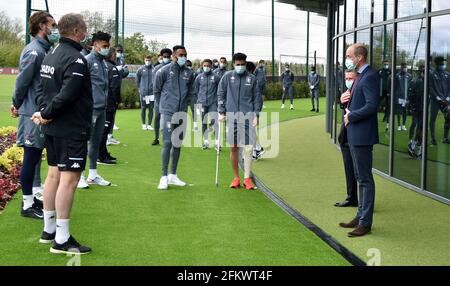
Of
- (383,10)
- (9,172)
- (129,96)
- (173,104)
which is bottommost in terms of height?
(9,172)

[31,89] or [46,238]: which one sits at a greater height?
[31,89]

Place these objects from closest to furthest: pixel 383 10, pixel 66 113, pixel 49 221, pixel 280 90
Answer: pixel 66 113 → pixel 49 221 → pixel 383 10 → pixel 280 90

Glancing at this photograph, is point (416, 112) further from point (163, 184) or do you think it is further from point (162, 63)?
point (162, 63)

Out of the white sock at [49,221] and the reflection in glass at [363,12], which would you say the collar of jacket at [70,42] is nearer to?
the white sock at [49,221]

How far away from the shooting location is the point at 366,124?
21.2 feet

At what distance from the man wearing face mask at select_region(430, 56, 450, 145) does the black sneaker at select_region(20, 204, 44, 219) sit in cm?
542

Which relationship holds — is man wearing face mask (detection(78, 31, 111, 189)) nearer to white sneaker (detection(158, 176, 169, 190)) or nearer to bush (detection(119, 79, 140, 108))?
white sneaker (detection(158, 176, 169, 190))

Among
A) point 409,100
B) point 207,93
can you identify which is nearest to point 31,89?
point 409,100

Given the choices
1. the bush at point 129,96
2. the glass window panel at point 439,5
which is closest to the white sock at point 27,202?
the glass window panel at point 439,5

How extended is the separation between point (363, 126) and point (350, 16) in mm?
7378

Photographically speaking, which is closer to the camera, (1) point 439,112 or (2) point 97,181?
(1) point 439,112

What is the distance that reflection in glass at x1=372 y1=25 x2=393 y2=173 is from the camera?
34.3 feet

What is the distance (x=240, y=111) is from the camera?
9.29 m
